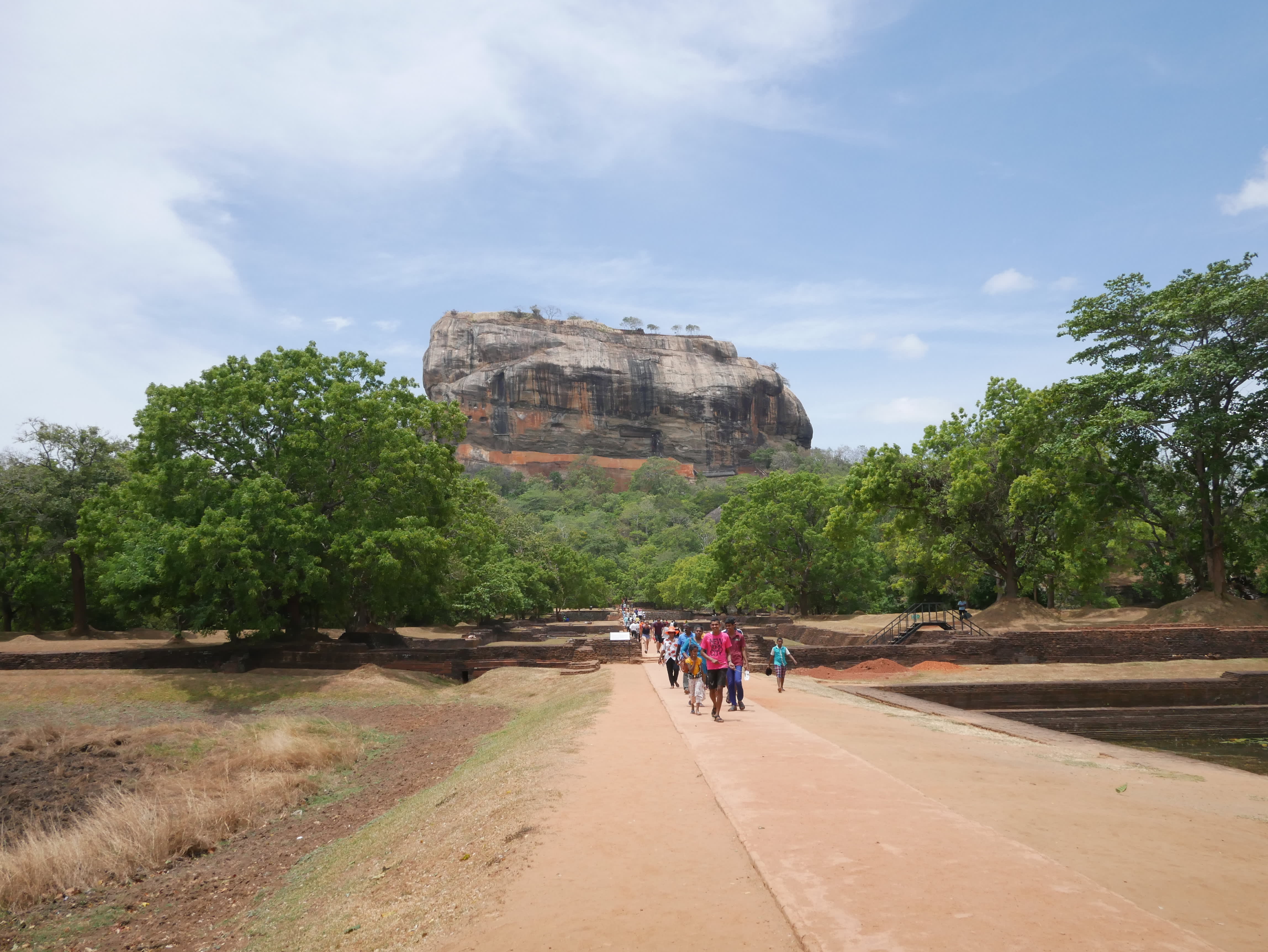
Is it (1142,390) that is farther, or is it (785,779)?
(1142,390)

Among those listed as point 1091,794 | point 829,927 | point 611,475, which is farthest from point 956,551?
point 611,475

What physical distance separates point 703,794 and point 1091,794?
4.00 m

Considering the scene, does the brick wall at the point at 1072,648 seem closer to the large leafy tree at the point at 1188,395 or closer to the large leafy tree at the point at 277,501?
the large leafy tree at the point at 1188,395

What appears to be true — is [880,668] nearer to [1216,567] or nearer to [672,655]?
[672,655]

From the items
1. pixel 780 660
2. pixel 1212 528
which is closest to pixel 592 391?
pixel 1212 528

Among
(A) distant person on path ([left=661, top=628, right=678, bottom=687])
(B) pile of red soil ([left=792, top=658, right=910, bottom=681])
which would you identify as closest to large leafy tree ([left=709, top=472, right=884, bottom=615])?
(B) pile of red soil ([left=792, top=658, right=910, bottom=681])

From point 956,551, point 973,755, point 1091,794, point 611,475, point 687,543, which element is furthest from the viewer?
point 611,475

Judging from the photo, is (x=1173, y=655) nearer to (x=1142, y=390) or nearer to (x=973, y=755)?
(x=1142, y=390)

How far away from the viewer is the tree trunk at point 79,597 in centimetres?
3222

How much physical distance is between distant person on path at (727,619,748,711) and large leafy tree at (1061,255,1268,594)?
17.9 metres

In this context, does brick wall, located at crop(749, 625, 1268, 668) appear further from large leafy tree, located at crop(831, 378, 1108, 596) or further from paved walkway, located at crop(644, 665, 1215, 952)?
paved walkway, located at crop(644, 665, 1215, 952)

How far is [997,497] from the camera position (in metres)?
30.3

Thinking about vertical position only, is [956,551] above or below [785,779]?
above

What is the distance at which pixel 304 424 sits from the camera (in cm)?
2536
